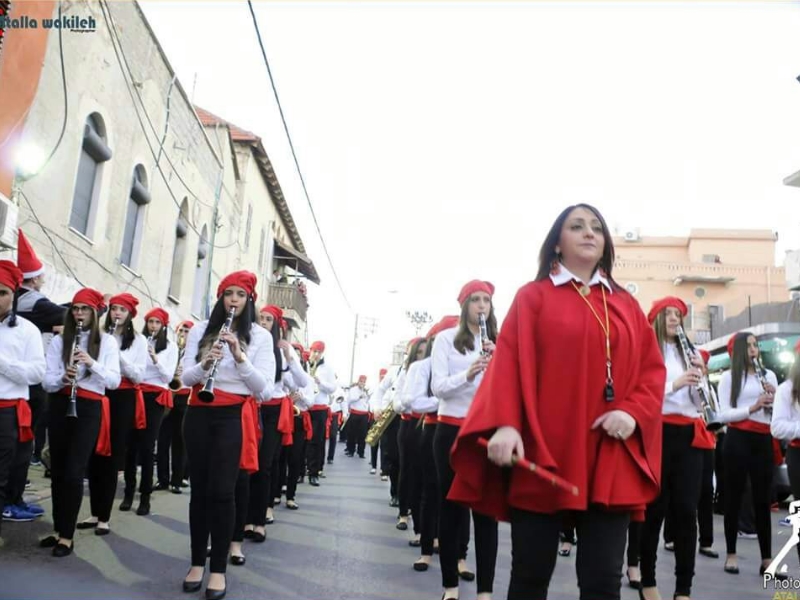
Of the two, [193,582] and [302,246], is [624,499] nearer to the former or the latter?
[193,582]

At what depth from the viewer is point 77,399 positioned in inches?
230

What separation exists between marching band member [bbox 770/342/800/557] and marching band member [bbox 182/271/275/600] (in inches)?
170

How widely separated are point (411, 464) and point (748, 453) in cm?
348

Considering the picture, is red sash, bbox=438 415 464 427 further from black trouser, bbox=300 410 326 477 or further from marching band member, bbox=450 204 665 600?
black trouser, bbox=300 410 326 477

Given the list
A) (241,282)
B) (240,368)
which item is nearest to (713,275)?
(241,282)

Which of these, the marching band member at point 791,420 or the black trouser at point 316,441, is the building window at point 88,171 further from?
the marching band member at point 791,420

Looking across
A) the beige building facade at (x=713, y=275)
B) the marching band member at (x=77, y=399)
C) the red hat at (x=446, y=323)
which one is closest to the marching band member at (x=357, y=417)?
the red hat at (x=446, y=323)

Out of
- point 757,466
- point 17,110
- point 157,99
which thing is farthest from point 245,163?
point 757,466

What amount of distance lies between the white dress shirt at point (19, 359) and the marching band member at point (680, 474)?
4.66 metres

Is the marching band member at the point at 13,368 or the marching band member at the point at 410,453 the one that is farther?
the marching band member at the point at 410,453

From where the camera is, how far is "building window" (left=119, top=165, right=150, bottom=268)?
14883 mm

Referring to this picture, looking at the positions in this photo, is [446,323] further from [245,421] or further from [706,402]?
[706,402]

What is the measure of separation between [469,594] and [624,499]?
304 centimetres

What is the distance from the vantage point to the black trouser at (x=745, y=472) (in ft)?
21.1
